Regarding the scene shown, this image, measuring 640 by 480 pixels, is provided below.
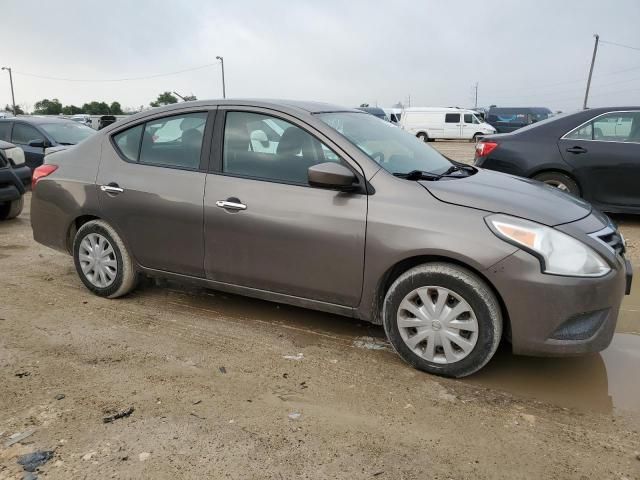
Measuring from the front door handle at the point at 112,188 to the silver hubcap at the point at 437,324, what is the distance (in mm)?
2386

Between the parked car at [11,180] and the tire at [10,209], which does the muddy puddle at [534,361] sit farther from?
the tire at [10,209]

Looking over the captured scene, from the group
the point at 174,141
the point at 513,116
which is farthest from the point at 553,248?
the point at 513,116

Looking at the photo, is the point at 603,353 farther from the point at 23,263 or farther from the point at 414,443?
the point at 23,263

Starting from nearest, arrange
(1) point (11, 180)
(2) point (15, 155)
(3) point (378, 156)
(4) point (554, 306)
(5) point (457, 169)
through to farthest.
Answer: (4) point (554, 306), (3) point (378, 156), (5) point (457, 169), (1) point (11, 180), (2) point (15, 155)

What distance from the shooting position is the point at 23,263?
5.67 metres

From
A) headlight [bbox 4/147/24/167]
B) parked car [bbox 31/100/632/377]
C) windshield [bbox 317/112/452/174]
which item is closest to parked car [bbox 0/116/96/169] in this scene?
headlight [bbox 4/147/24/167]

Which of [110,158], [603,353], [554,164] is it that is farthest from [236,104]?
[554,164]

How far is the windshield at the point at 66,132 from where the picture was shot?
35.4 feet

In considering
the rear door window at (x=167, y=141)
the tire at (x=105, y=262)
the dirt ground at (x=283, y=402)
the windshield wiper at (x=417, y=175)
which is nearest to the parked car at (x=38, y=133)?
the tire at (x=105, y=262)

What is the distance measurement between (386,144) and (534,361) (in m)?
1.74

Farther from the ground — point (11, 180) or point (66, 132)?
point (66, 132)

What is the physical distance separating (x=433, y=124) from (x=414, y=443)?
3327 centimetres

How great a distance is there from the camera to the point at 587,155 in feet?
22.2

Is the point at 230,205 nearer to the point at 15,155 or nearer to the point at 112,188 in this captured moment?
the point at 112,188
